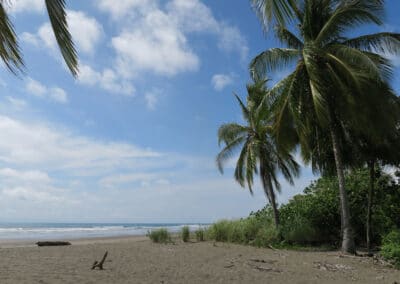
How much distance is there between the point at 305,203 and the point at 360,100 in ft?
22.8

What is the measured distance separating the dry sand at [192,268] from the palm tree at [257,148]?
5.51m

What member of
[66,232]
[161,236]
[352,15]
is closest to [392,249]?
[352,15]

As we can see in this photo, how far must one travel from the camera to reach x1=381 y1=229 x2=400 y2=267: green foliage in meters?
10.5

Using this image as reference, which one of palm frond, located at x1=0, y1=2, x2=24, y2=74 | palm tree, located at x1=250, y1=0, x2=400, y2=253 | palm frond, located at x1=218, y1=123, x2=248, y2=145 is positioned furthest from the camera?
palm frond, located at x1=218, y1=123, x2=248, y2=145

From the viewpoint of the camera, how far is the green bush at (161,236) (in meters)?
15.3

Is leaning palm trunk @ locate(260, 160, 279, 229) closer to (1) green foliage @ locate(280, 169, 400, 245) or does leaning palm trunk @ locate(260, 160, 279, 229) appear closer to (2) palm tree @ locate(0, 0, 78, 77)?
(1) green foliage @ locate(280, 169, 400, 245)

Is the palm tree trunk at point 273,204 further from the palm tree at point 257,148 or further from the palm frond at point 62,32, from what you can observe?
the palm frond at point 62,32

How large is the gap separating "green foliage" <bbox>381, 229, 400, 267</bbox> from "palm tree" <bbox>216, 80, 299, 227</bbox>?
5.84m

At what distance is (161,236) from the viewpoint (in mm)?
15328

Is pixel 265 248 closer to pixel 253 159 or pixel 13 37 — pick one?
pixel 253 159

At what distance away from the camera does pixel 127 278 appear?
7.57 meters

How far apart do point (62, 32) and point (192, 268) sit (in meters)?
7.04

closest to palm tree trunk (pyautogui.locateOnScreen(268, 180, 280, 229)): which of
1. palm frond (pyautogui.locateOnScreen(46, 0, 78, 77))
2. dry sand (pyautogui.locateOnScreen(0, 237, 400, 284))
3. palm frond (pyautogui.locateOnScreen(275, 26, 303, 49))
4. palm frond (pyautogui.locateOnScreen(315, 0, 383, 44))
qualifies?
dry sand (pyautogui.locateOnScreen(0, 237, 400, 284))

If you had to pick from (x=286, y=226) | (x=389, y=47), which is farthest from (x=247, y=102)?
(x=389, y=47)
